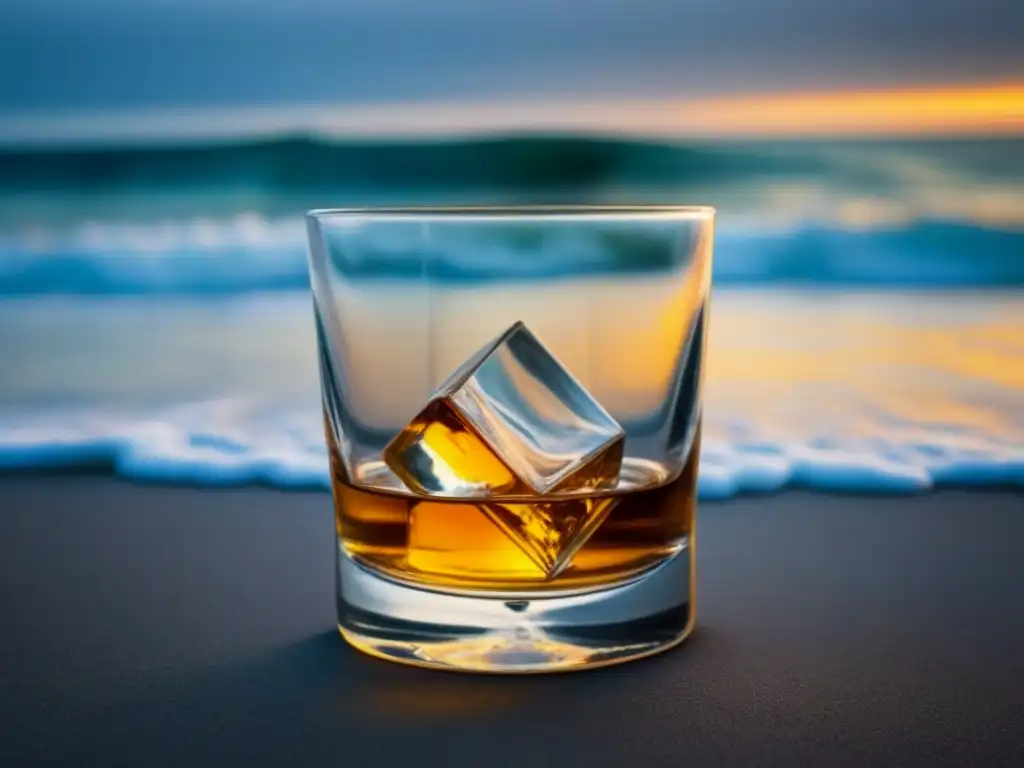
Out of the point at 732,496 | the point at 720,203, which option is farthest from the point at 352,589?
the point at 720,203

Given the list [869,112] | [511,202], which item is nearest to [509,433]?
[511,202]

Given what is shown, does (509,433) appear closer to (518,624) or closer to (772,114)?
(518,624)

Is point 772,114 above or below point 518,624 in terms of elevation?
above

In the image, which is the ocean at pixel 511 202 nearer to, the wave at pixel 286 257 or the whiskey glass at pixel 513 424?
the wave at pixel 286 257

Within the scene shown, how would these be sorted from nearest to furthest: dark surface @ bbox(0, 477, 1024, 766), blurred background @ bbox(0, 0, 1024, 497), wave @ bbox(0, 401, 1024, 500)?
dark surface @ bbox(0, 477, 1024, 766) < wave @ bbox(0, 401, 1024, 500) < blurred background @ bbox(0, 0, 1024, 497)

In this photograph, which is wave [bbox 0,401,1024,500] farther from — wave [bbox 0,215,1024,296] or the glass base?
the glass base

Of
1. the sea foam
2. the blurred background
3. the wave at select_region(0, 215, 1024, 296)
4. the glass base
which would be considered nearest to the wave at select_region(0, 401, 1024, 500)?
the sea foam

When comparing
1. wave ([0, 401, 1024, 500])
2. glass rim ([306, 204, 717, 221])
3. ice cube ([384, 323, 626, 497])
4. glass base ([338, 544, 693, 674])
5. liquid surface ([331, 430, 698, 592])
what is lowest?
wave ([0, 401, 1024, 500])

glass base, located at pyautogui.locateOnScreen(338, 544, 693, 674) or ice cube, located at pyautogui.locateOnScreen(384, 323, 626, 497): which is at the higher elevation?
ice cube, located at pyautogui.locateOnScreen(384, 323, 626, 497)
